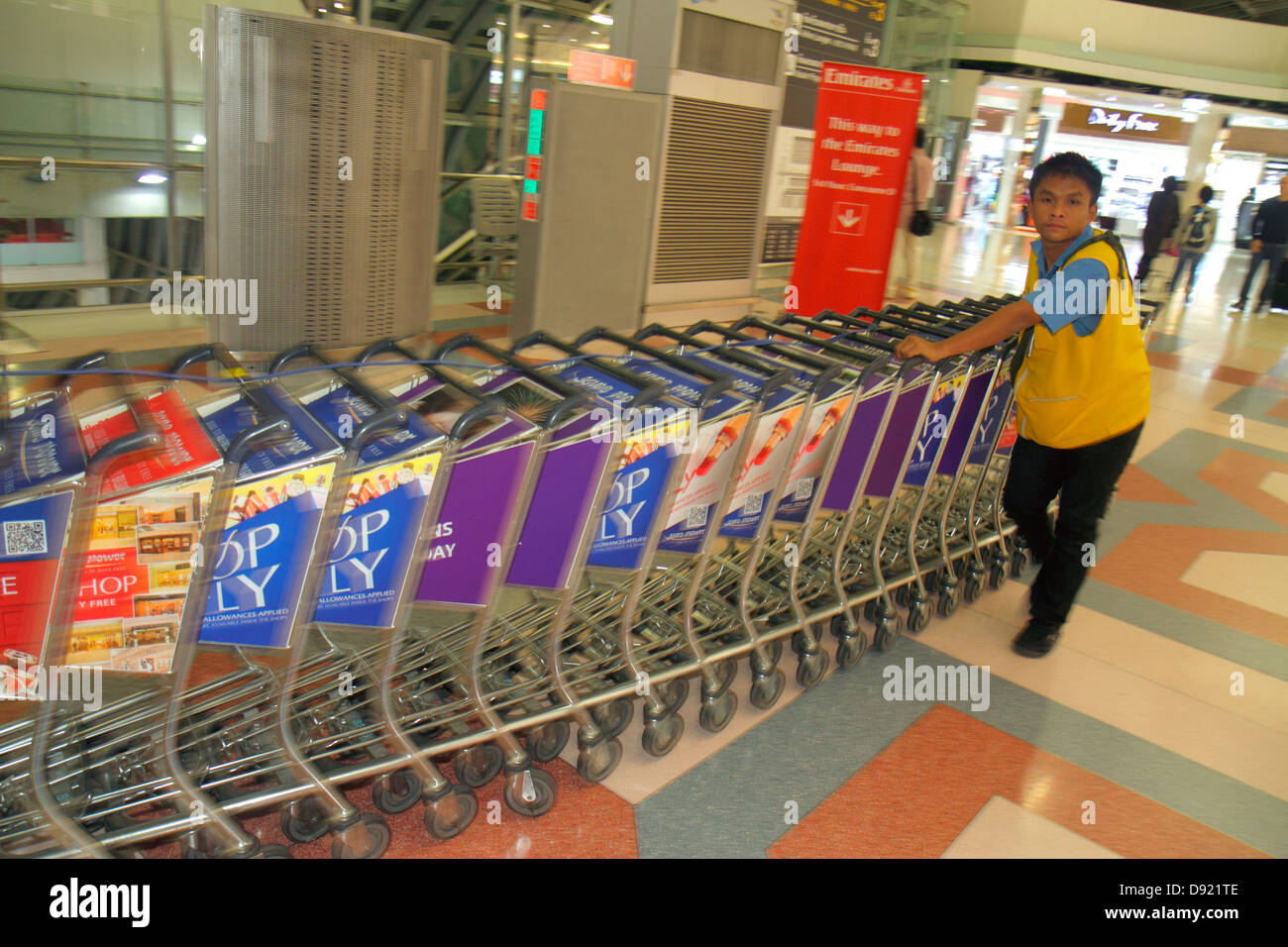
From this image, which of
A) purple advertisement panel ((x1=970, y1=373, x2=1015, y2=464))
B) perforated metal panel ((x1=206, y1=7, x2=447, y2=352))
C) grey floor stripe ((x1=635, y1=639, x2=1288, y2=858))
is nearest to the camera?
grey floor stripe ((x1=635, y1=639, x2=1288, y2=858))

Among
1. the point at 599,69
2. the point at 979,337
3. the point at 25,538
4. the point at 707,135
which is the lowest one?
the point at 25,538

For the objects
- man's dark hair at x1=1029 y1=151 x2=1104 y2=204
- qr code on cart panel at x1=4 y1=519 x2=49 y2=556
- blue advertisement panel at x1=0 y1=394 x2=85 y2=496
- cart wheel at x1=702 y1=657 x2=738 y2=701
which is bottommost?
cart wheel at x1=702 y1=657 x2=738 y2=701

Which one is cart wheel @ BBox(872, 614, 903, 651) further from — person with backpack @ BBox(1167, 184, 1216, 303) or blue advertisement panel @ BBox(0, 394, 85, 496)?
person with backpack @ BBox(1167, 184, 1216, 303)

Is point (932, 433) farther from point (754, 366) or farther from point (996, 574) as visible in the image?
point (996, 574)

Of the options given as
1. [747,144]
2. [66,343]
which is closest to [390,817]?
[66,343]

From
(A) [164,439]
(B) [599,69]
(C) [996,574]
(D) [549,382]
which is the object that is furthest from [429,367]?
(B) [599,69]

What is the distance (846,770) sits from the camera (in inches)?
109

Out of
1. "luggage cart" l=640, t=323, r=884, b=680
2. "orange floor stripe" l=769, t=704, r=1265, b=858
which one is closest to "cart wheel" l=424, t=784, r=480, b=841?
"orange floor stripe" l=769, t=704, r=1265, b=858

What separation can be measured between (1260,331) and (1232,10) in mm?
17663

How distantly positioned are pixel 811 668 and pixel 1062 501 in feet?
3.71

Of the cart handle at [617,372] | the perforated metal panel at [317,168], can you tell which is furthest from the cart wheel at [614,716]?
the perforated metal panel at [317,168]

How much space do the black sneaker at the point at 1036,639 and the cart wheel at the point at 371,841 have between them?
2450 mm

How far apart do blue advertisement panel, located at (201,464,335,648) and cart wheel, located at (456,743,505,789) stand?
26.1 inches

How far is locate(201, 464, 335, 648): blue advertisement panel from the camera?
74.3 inches
